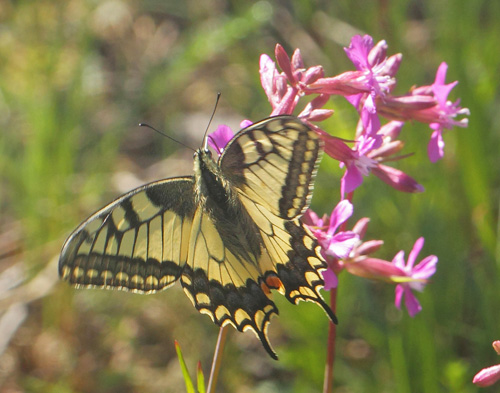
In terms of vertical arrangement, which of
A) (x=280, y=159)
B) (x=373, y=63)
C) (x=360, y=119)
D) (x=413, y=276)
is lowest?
(x=413, y=276)

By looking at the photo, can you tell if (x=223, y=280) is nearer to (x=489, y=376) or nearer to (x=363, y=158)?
(x=363, y=158)

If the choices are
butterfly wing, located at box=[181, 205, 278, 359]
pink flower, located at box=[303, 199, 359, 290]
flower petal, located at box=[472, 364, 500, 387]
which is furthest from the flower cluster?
flower petal, located at box=[472, 364, 500, 387]

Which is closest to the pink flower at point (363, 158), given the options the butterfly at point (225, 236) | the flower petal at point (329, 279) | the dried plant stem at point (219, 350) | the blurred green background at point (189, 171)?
the butterfly at point (225, 236)

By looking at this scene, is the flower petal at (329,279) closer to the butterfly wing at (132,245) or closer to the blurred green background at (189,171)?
the butterfly wing at (132,245)

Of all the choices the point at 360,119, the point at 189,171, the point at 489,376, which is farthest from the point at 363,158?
the point at 189,171

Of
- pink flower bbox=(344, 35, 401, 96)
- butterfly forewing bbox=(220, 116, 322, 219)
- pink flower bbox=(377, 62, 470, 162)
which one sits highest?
pink flower bbox=(344, 35, 401, 96)

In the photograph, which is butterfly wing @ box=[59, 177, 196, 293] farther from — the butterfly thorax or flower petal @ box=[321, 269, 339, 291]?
flower petal @ box=[321, 269, 339, 291]
